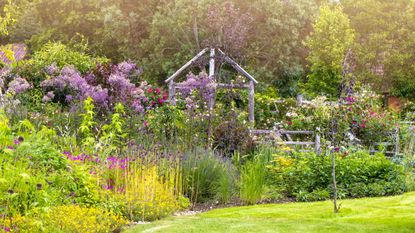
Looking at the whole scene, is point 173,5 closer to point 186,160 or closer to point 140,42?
point 140,42

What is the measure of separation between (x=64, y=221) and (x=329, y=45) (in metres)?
19.0

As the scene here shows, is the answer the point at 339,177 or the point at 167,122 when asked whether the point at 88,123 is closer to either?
the point at 167,122

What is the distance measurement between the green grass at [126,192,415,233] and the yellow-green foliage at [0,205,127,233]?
16.0 inches

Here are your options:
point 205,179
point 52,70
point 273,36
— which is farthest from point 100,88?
point 273,36

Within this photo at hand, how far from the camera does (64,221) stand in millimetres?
5855

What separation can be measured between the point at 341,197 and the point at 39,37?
21661 millimetres

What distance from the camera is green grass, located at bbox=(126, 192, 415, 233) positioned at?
6.70 m

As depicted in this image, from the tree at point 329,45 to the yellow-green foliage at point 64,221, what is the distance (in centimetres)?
1748

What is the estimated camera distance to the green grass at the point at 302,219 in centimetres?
670

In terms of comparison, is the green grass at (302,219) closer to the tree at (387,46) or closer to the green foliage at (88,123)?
the green foliage at (88,123)

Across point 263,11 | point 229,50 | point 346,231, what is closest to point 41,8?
point 263,11

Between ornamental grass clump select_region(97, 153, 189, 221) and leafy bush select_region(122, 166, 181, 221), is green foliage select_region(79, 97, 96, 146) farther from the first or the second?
leafy bush select_region(122, 166, 181, 221)

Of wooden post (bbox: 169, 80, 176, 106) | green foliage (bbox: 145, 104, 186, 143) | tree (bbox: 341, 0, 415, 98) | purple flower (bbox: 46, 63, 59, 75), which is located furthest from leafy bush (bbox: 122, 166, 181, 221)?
tree (bbox: 341, 0, 415, 98)

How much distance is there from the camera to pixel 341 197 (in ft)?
31.4
